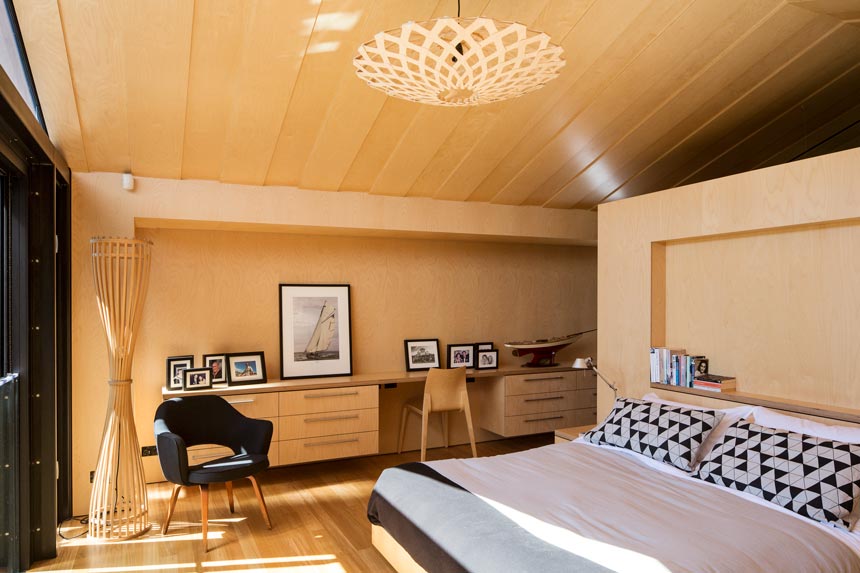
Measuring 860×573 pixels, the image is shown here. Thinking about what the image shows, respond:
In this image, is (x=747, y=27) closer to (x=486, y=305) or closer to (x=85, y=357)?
(x=486, y=305)

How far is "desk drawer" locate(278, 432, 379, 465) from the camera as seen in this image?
4523mm

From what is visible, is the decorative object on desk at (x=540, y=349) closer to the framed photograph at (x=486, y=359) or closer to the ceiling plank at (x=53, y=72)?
the framed photograph at (x=486, y=359)

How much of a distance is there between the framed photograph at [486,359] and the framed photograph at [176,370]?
2.53m

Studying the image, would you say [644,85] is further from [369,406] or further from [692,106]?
[369,406]

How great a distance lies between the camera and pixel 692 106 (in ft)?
12.7

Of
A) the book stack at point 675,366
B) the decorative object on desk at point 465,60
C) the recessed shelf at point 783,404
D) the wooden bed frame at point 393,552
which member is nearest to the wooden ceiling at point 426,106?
the decorative object on desk at point 465,60

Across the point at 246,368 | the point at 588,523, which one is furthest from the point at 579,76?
the point at 246,368

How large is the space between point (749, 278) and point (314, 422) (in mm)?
3169

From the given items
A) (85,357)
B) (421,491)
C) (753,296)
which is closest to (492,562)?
(421,491)

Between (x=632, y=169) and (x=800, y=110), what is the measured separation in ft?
3.89

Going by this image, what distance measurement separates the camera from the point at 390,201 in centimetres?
484

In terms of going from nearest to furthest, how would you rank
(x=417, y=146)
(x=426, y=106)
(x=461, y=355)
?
(x=426, y=106)
(x=417, y=146)
(x=461, y=355)

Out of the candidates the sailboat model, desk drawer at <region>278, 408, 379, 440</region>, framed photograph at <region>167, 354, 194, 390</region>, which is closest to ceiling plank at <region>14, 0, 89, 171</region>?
framed photograph at <region>167, 354, 194, 390</region>

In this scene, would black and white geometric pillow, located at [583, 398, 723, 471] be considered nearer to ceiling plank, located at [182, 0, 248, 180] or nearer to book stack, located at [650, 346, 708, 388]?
book stack, located at [650, 346, 708, 388]
